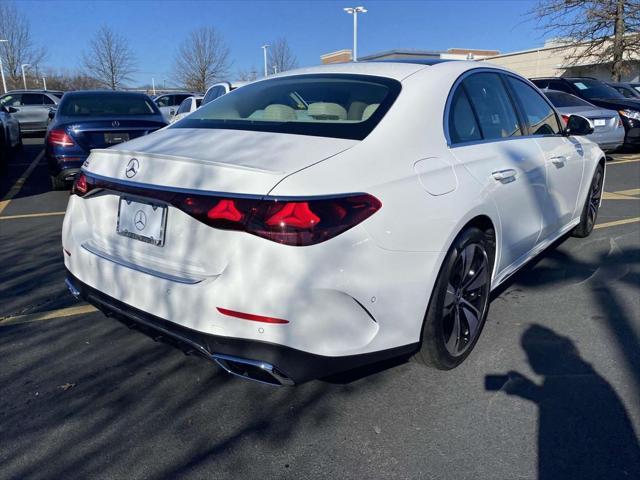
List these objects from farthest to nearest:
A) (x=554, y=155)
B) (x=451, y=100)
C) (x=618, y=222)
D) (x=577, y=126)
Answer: (x=618, y=222)
(x=577, y=126)
(x=554, y=155)
(x=451, y=100)

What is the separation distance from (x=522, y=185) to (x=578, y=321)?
1.04 m

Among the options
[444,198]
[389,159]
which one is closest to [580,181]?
[444,198]

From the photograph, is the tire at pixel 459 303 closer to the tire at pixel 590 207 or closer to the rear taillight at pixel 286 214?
the rear taillight at pixel 286 214

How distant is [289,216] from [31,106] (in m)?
20.9

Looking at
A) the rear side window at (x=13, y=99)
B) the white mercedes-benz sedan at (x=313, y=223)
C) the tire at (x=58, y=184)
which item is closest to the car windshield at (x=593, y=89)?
the white mercedes-benz sedan at (x=313, y=223)

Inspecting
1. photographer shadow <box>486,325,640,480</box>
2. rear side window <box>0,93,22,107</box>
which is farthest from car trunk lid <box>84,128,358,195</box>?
rear side window <box>0,93,22,107</box>

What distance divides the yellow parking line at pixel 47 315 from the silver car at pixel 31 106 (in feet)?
59.2

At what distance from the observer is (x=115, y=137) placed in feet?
23.0

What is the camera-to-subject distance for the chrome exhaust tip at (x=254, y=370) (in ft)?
6.64

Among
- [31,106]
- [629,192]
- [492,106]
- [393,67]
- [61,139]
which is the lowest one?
[629,192]

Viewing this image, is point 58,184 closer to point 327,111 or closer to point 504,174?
point 327,111

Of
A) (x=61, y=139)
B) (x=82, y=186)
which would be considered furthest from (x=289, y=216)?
(x=61, y=139)

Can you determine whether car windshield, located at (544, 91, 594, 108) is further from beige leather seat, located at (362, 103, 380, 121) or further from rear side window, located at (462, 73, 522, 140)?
beige leather seat, located at (362, 103, 380, 121)

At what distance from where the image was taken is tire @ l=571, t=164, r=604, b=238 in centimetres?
505
